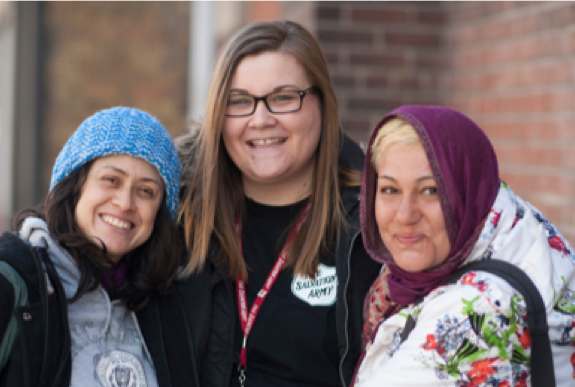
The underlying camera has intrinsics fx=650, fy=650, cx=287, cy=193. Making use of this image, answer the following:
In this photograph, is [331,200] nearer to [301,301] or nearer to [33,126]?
[301,301]

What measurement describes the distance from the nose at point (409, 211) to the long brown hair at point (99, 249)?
0.93 m

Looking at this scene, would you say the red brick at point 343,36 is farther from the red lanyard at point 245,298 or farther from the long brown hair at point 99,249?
the long brown hair at point 99,249

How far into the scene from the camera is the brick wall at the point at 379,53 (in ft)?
14.1

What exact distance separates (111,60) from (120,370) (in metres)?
7.71

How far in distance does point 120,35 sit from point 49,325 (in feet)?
26.0

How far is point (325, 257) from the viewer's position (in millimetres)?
2598

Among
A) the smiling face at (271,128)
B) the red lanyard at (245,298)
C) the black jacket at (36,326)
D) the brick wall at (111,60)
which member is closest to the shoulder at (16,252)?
the black jacket at (36,326)

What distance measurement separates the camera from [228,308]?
2.51 meters

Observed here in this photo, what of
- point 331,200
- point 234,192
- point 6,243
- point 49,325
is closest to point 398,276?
point 331,200

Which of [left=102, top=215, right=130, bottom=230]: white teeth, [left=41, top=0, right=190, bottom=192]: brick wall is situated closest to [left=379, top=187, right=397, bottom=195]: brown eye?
[left=102, top=215, right=130, bottom=230]: white teeth

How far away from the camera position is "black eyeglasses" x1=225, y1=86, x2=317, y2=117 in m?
2.58

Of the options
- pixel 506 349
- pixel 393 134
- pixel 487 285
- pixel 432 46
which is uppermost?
pixel 432 46

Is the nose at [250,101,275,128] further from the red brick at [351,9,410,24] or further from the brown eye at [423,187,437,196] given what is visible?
the red brick at [351,9,410,24]

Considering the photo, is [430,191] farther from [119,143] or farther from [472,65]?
[472,65]
